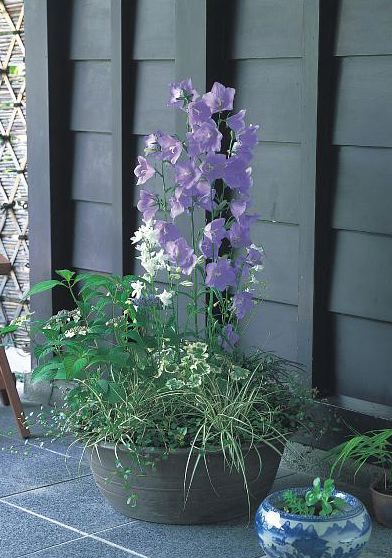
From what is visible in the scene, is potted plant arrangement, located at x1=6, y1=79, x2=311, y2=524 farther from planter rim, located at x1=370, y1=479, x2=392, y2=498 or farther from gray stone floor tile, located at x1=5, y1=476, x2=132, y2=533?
planter rim, located at x1=370, y1=479, x2=392, y2=498

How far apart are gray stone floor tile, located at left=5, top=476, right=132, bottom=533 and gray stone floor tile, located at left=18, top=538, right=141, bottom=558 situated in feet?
0.36

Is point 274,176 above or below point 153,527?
above

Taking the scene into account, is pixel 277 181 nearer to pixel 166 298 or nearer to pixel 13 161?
pixel 166 298

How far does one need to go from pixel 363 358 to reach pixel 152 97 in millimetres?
1402

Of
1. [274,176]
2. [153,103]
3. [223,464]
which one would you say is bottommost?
[223,464]

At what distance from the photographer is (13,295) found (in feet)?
18.1

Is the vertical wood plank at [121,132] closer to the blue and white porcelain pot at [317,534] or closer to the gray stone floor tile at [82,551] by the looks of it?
the gray stone floor tile at [82,551]

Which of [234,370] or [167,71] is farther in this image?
[167,71]

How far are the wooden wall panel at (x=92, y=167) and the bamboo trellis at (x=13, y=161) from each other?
2.51 ft

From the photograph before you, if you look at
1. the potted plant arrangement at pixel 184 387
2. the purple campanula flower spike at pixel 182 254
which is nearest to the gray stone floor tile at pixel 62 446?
the potted plant arrangement at pixel 184 387

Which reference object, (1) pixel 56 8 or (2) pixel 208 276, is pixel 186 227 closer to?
(2) pixel 208 276

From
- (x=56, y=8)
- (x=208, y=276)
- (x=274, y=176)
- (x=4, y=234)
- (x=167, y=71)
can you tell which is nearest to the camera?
(x=208, y=276)

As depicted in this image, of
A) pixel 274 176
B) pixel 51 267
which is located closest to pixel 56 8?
pixel 51 267

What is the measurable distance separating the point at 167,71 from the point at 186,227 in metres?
0.65
